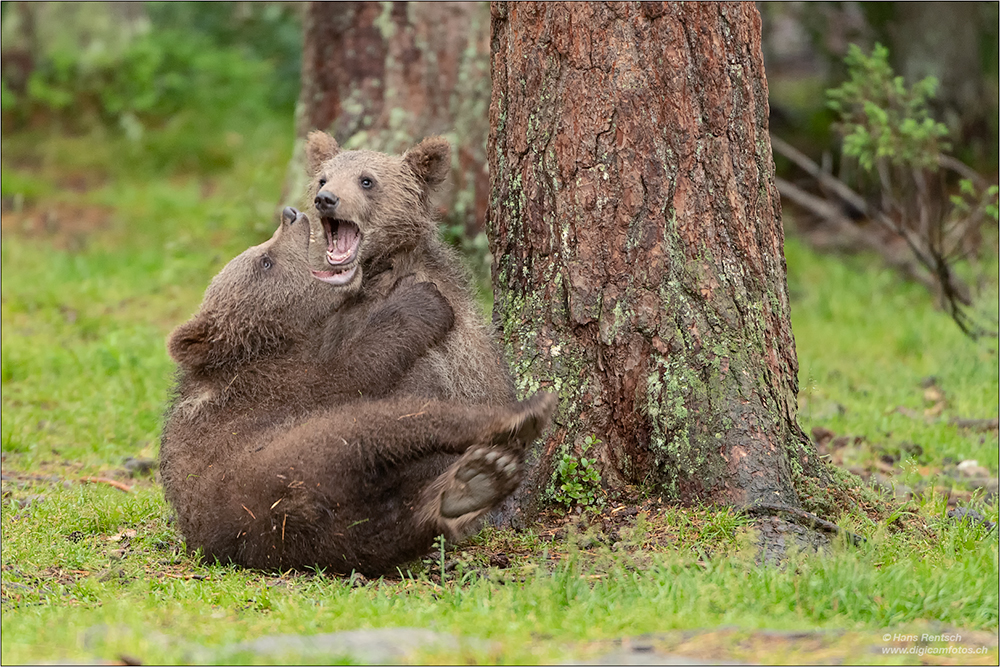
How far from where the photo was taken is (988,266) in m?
10.8

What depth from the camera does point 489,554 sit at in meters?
4.94

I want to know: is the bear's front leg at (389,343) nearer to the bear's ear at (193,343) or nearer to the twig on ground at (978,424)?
the bear's ear at (193,343)

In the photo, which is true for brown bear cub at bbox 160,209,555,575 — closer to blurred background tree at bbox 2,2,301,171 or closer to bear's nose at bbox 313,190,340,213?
bear's nose at bbox 313,190,340,213

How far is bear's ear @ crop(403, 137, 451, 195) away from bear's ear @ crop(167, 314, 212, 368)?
1.38 meters

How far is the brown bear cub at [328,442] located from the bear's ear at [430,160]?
792 millimetres

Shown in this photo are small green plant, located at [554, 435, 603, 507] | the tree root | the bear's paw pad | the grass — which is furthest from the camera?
small green plant, located at [554, 435, 603, 507]

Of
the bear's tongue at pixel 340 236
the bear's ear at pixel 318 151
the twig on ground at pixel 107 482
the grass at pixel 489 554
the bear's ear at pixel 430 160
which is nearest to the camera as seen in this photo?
the grass at pixel 489 554

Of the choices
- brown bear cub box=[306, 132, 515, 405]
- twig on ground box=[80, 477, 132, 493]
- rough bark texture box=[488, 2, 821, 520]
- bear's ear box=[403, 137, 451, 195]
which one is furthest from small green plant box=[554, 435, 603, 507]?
twig on ground box=[80, 477, 132, 493]

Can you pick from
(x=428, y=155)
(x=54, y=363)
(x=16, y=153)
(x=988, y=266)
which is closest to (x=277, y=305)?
(x=428, y=155)

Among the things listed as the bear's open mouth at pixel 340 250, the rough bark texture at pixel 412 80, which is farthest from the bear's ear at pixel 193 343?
the rough bark texture at pixel 412 80

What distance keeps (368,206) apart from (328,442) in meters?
1.52

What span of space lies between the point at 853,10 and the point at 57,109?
1109 centimetres

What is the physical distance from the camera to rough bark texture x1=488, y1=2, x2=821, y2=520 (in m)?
4.96

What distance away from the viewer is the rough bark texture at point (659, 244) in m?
4.96
